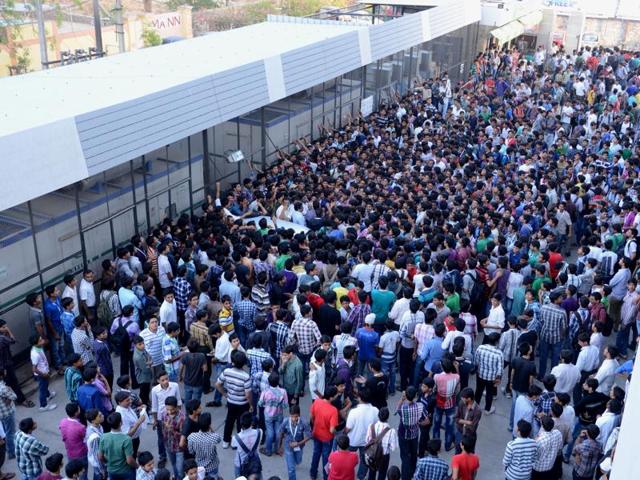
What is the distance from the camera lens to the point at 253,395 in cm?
788

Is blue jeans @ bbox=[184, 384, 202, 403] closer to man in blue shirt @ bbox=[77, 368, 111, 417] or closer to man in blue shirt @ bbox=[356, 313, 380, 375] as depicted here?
man in blue shirt @ bbox=[77, 368, 111, 417]

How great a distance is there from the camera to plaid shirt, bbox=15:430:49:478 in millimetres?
6637

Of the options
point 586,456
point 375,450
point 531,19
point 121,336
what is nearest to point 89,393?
point 121,336

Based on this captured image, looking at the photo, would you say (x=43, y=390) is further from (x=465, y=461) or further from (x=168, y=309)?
(x=465, y=461)

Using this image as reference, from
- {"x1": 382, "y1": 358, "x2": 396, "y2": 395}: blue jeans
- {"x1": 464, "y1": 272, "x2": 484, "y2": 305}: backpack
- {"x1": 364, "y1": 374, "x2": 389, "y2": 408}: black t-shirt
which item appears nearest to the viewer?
{"x1": 364, "y1": 374, "x2": 389, "y2": 408}: black t-shirt

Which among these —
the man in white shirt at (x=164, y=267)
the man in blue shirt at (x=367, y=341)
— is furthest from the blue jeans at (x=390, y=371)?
the man in white shirt at (x=164, y=267)

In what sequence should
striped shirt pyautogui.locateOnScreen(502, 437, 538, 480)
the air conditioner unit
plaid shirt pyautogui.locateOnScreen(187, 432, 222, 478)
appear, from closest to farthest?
plaid shirt pyautogui.locateOnScreen(187, 432, 222, 478)
striped shirt pyautogui.locateOnScreen(502, 437, 538, 480)
the air conditioner unit

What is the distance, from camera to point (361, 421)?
22.8 ft

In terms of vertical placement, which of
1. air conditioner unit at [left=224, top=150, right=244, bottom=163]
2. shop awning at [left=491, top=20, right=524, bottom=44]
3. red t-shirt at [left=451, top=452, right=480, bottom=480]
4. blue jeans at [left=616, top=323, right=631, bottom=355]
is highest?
shop awning at [left=491, top=20, right=524, bottom=44]

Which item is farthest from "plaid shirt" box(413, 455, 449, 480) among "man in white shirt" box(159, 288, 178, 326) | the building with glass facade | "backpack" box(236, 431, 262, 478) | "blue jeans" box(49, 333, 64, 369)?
the building with glass facade

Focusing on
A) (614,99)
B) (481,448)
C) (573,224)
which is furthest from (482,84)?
(481,448)

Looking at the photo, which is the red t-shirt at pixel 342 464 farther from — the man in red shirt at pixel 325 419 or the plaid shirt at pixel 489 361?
Answer: the plaid shirt at pixel 489 361

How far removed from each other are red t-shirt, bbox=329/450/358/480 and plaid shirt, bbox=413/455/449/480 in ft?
2.04

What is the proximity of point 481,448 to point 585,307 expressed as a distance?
2350 mm
